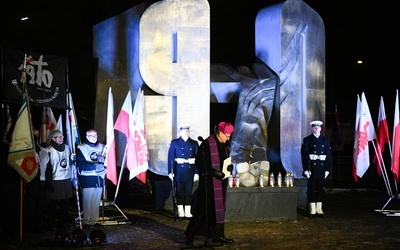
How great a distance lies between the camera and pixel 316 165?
1474cm

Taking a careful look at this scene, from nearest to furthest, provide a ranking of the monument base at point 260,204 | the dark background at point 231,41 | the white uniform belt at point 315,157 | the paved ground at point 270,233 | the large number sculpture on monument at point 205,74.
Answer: the paved ground at point 270,233 < the monument base at point 260,204 < the white uniform belt at point 315,157 < the large number sculpture on monument at point 205,74 < the dark background at point 231,41

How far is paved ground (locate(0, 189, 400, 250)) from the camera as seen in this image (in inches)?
441

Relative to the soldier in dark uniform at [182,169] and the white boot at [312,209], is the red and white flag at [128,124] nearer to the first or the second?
the soldier in dark uniform at [182,169]

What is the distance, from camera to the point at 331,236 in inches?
478

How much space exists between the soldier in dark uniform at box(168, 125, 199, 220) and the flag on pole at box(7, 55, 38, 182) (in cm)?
356

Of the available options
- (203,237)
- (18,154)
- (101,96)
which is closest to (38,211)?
(18,154)

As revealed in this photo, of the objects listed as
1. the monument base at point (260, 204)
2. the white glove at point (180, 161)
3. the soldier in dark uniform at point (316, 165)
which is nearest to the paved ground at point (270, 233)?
the monument base at point (260, 204)

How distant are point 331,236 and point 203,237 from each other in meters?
2.12

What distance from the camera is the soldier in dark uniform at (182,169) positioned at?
563 inches

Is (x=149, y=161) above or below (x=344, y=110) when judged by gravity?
below

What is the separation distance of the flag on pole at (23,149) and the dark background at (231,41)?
8575 mm

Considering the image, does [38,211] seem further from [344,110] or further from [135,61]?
[344,110]

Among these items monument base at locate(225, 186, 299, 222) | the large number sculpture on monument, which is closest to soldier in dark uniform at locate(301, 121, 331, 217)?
monument base at locate(225, 186, 299, 222)

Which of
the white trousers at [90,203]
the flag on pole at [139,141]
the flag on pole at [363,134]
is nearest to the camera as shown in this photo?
the white trousers at [90,203]
